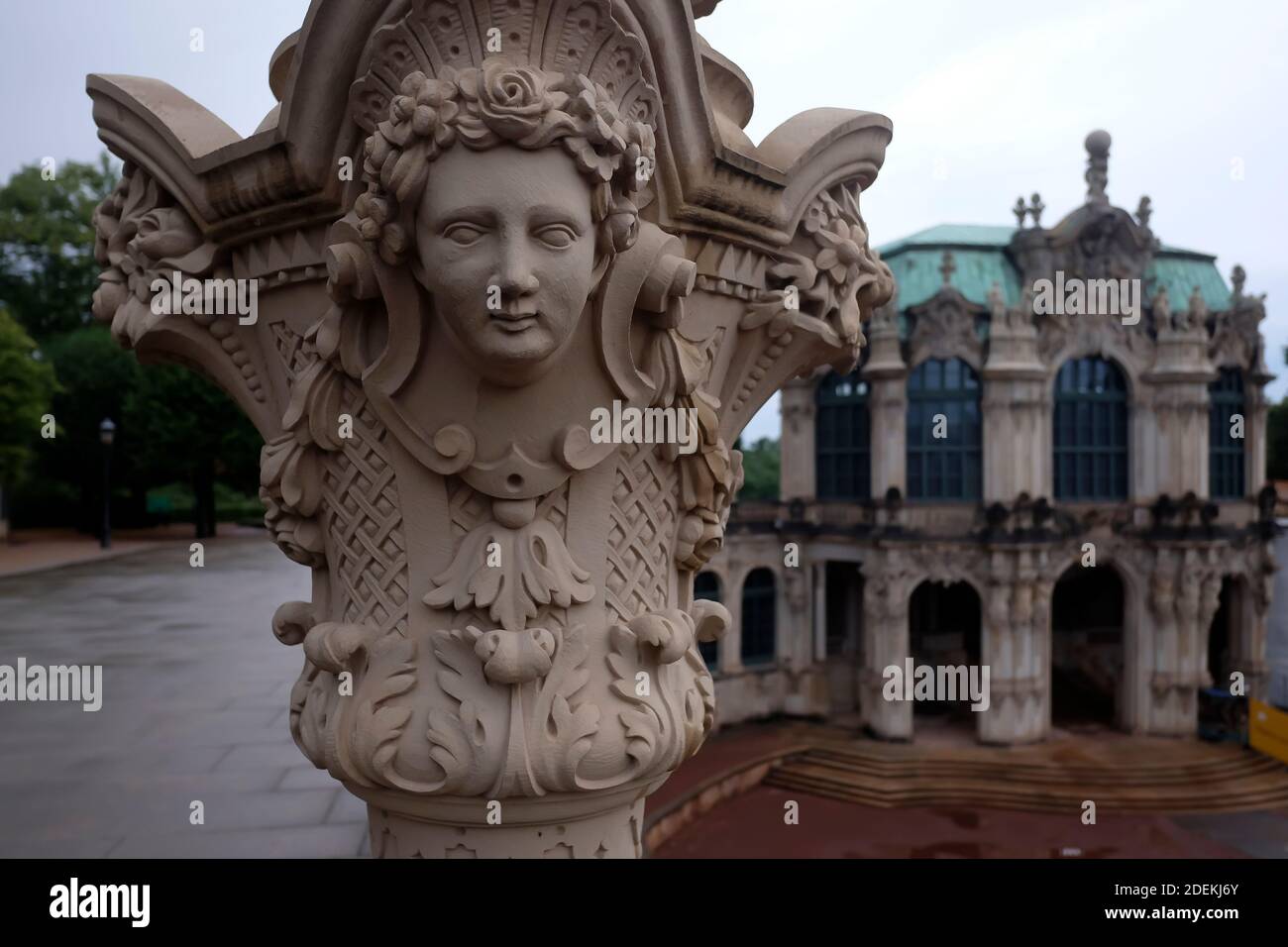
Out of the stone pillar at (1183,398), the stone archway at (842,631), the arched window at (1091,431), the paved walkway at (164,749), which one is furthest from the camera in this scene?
the stone archway at (842,631)

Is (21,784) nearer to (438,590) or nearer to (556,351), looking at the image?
(438,590)

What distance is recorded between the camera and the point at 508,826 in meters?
2.36

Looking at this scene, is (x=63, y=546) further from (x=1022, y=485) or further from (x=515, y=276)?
(x=515, y=276)

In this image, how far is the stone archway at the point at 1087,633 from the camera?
2438cm

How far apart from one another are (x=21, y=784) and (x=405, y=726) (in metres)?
3.55

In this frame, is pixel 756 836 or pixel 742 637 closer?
pixel 756 836

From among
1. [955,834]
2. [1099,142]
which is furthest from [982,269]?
[955,834]

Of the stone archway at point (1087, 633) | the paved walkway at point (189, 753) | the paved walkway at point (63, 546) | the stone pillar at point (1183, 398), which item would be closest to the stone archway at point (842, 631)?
the stone archway at point (1087, 633)

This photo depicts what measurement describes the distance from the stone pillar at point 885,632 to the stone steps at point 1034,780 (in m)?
0.74

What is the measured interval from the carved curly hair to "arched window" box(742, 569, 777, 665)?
68.0ft

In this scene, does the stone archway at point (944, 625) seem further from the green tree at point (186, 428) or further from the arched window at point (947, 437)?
the green tree at point (186, 428)

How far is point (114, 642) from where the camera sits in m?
7.73
